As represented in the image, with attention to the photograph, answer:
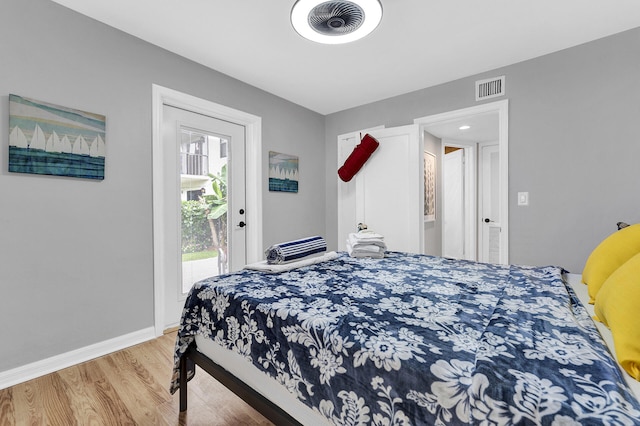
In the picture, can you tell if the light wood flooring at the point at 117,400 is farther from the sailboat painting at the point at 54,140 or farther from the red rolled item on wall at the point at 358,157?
the red rolled item on wall at the point at 358,157

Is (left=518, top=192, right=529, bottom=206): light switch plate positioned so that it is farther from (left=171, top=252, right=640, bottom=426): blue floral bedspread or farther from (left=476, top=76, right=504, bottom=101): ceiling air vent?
(left=171, top=252, right=640, bottom=426): blue floral bedspread

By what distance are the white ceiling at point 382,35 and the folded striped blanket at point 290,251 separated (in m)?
1.61

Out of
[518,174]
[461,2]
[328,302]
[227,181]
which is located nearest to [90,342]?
[227,181]

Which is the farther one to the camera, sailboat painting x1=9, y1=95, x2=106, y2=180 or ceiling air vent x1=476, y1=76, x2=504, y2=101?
ceiling air vent x1=476, y1=76, x2=504, y2=101

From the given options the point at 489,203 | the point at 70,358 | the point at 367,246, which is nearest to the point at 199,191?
the point at 70,358

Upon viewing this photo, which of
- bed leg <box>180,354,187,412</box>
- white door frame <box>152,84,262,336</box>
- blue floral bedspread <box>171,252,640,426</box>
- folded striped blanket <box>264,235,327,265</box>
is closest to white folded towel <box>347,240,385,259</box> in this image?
folded striped blanket <box>264,235,327,265</box>

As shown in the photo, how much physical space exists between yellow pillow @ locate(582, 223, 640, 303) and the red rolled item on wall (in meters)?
2.48

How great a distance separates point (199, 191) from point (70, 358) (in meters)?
1.57

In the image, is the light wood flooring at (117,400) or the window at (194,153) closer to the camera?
the light wood flooring at (117,400)

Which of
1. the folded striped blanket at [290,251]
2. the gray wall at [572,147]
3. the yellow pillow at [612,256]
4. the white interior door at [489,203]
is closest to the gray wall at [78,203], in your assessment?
the folded striped blanket at [290,251]

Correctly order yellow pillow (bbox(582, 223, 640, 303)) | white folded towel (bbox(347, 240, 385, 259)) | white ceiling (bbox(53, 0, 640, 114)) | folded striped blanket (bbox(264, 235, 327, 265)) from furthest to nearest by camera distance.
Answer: white folded towel (bbox(347, 240, 385, 259)), white ceiling (bbox(53, 0, 640, 114)), folded striped blanket (bbox(264, 235, 327, 265)), yellow pillow (bbox(582, 223, 640, 303))

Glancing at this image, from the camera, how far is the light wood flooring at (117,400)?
1.49 metres

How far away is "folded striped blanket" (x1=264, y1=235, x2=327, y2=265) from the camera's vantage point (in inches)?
73.5

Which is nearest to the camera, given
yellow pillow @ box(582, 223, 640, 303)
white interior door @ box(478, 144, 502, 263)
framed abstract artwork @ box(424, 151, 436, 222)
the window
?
yellow pillow @ box(582, 223, 640, 303)
